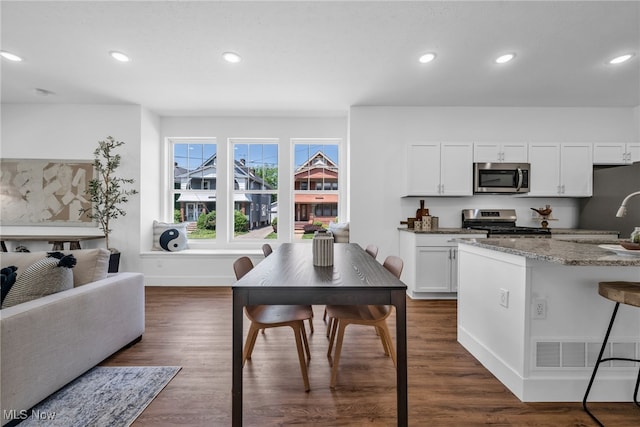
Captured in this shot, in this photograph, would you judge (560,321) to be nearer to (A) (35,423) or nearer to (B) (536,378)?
(B) (536,378)

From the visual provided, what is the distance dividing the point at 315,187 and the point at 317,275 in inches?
132

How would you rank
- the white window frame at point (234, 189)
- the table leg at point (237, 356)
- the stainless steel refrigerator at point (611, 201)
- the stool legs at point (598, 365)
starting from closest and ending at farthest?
1. the table leg at point (237, 356)
2. the stool legs at point (598, 365)
3. the stainless steel refrigerator at point (611, 201)
4. the white window frame at point (234, 189)

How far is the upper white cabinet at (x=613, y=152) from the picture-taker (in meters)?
3.73

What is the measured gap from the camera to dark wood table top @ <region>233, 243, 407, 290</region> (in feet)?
4.13

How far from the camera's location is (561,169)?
3.75 metres

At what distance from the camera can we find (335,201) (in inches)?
187

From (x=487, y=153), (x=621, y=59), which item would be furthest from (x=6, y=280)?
(x=621, y=59)

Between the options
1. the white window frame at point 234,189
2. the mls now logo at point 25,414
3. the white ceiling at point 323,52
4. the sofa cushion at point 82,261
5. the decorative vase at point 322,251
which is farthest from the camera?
the white window frame at point 234,189

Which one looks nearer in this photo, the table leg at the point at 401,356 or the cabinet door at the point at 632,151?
the table leg at the point at 401,356

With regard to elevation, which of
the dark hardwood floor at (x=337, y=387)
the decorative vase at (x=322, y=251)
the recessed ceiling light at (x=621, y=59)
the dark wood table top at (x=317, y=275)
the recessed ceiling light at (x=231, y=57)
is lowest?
the dark hardwood floor at (x=337, y=387)

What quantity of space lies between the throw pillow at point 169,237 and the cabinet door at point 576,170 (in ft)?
18.2

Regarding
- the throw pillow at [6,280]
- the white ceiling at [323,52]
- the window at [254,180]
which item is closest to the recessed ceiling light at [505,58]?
the white ceiling at [323,52]

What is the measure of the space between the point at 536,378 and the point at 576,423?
0.23 metres

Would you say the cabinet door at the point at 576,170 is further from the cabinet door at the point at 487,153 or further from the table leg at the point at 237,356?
the table leg at the point at 237,356
